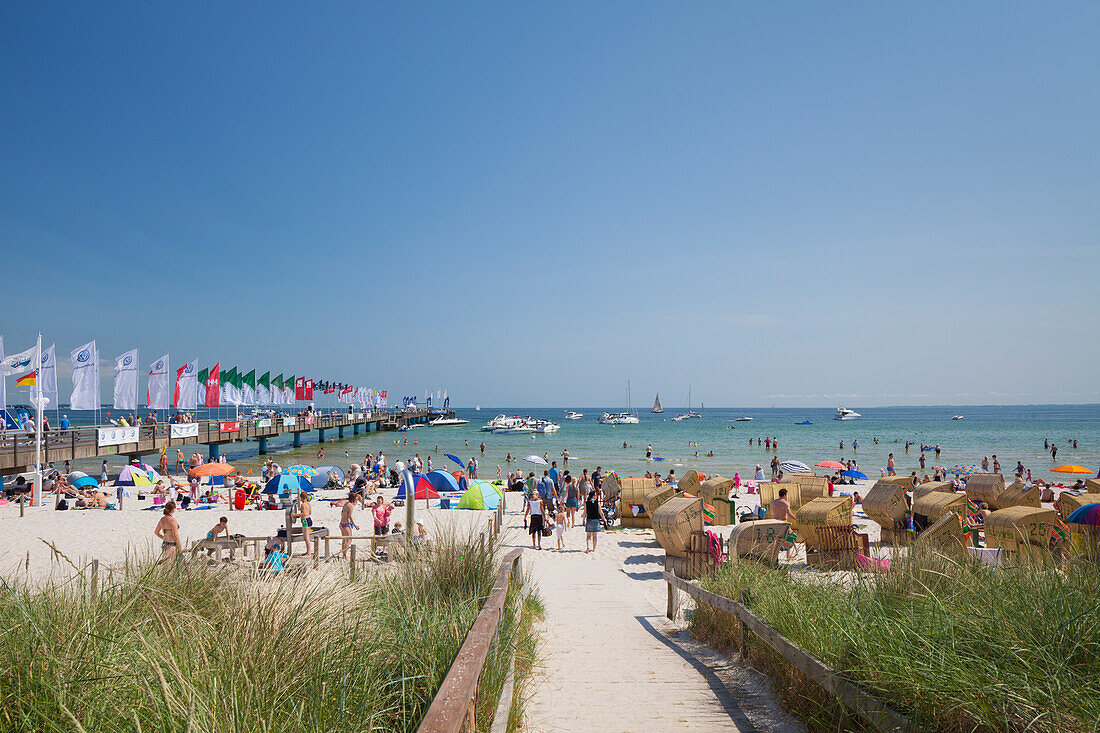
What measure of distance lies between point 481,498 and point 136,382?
18.1 metres

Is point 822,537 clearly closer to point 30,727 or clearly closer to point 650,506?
point 650,506

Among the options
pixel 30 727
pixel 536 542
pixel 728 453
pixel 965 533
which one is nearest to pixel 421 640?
pixel 30 727

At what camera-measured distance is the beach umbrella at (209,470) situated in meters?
22.4

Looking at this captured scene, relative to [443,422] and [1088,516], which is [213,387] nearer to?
[1088,516]

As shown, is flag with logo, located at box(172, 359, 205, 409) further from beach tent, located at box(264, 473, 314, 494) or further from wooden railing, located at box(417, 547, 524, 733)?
wooden railing, located at box(417, 547, 524, 733)

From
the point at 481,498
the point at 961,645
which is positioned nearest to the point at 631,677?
the point at 961,645

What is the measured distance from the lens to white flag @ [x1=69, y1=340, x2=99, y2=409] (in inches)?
931

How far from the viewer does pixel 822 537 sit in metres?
10.1

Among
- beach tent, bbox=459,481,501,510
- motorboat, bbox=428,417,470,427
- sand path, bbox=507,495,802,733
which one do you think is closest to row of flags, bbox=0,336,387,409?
beach tent, bbox=459,481,501,510

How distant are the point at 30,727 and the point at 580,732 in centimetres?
279

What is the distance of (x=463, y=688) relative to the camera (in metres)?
2.35

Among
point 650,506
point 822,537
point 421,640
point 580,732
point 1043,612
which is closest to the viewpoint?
point 1043,612

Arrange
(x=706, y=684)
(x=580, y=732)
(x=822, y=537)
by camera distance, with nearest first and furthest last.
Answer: (x=580, y=732) → (x=706, y=684) → (x=822, y=537)

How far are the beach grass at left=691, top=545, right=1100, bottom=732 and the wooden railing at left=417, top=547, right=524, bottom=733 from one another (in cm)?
181
